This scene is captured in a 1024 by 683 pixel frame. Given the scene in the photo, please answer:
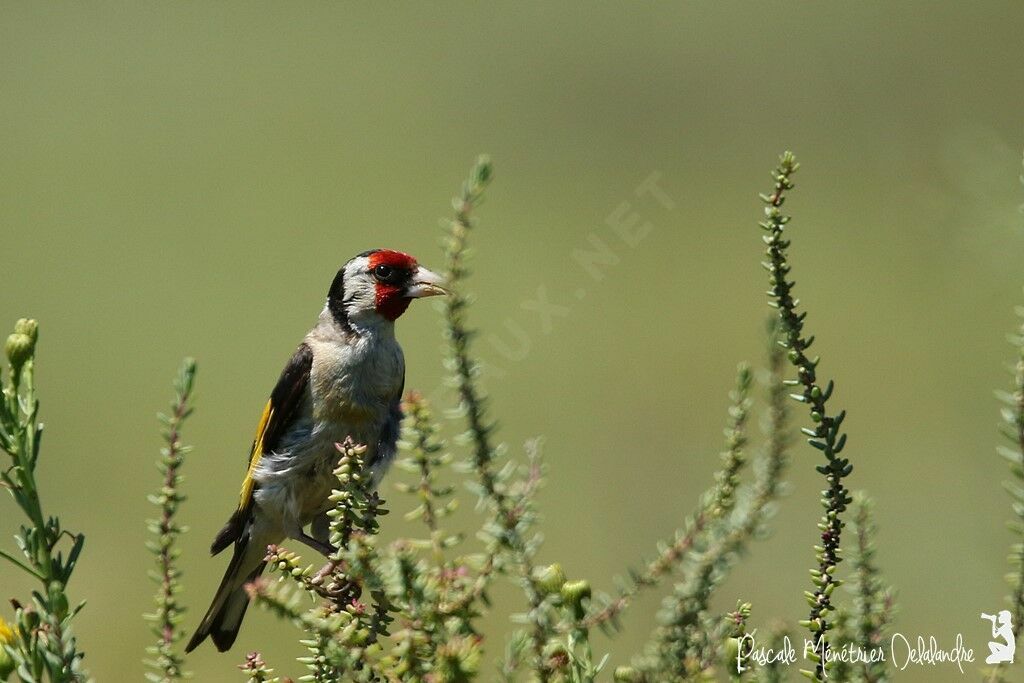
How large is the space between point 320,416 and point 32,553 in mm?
2182

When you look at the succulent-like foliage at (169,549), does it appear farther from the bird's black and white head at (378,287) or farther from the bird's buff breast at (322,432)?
the bird's black and white head at (378,287)

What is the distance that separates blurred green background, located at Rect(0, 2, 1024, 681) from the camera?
231 inches

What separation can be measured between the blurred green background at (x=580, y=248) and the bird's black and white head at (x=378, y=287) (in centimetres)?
119

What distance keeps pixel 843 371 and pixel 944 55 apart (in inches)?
242

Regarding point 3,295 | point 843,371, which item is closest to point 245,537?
point 843,371

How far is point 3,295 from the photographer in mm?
11023

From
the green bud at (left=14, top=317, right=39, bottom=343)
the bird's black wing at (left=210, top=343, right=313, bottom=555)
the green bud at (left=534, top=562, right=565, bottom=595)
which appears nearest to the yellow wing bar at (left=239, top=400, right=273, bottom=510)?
the bird's black wing at (left=210, top=343, right=313, bottom=555)

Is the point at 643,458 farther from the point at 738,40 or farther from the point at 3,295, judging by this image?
the point at 738,40

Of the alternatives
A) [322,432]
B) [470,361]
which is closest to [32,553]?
[470,361]

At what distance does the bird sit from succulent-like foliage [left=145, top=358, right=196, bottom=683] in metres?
1.81

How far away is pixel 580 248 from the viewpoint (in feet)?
36.4

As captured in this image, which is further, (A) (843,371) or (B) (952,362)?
(A) (843,371)

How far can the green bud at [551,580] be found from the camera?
1.40 m

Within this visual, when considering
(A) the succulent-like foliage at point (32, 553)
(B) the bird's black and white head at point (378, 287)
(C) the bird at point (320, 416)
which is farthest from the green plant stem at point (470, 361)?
(B) the bird's black and white head at point (378, 287)
